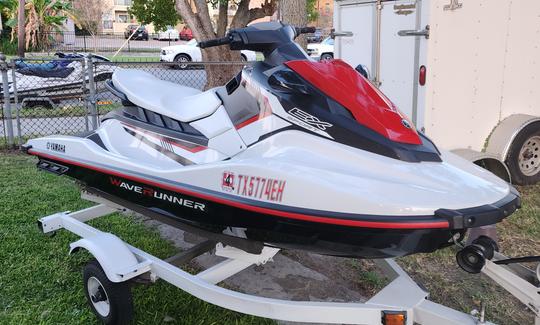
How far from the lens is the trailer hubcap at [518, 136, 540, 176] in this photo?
5.80 meters

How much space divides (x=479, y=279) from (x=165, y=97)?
2552 millimetres

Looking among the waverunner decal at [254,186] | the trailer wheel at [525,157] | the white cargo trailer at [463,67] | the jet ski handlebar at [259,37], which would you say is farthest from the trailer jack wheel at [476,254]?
the trailer wheel at [525,157]

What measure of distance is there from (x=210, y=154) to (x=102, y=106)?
804 centimetres

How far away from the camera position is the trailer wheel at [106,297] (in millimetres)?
2971

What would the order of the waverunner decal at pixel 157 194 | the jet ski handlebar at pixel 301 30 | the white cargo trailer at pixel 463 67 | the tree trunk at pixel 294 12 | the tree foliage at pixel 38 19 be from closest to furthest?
the waverunner decal at pixel 157 194 → the jet ski handlebar at pixel 301 30 → the white cargo trailer at pixel 463 67 → the tree trunk at pixel 294 12 → the tree foliage at pixel 38 19

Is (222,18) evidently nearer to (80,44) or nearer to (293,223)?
(293,223)

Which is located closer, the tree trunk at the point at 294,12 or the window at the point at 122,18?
the tree trunk at the point at 294,12

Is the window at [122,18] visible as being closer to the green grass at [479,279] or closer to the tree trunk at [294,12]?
the tree trunk at [294,12]

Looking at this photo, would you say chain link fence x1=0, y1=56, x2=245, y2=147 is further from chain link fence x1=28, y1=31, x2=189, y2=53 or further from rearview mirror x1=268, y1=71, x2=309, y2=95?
chain link fence x1=28, y1=31, x2=189, y2=53

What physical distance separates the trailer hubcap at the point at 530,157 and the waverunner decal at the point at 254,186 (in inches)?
167

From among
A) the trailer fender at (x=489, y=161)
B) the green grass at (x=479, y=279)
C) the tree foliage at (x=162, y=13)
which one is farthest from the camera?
the tree foliage at (x=162, y=13)

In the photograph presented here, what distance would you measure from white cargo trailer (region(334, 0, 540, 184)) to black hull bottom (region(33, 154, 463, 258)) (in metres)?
2.78

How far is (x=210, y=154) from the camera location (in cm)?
289

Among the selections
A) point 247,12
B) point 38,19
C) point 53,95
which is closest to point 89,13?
point 38,19
